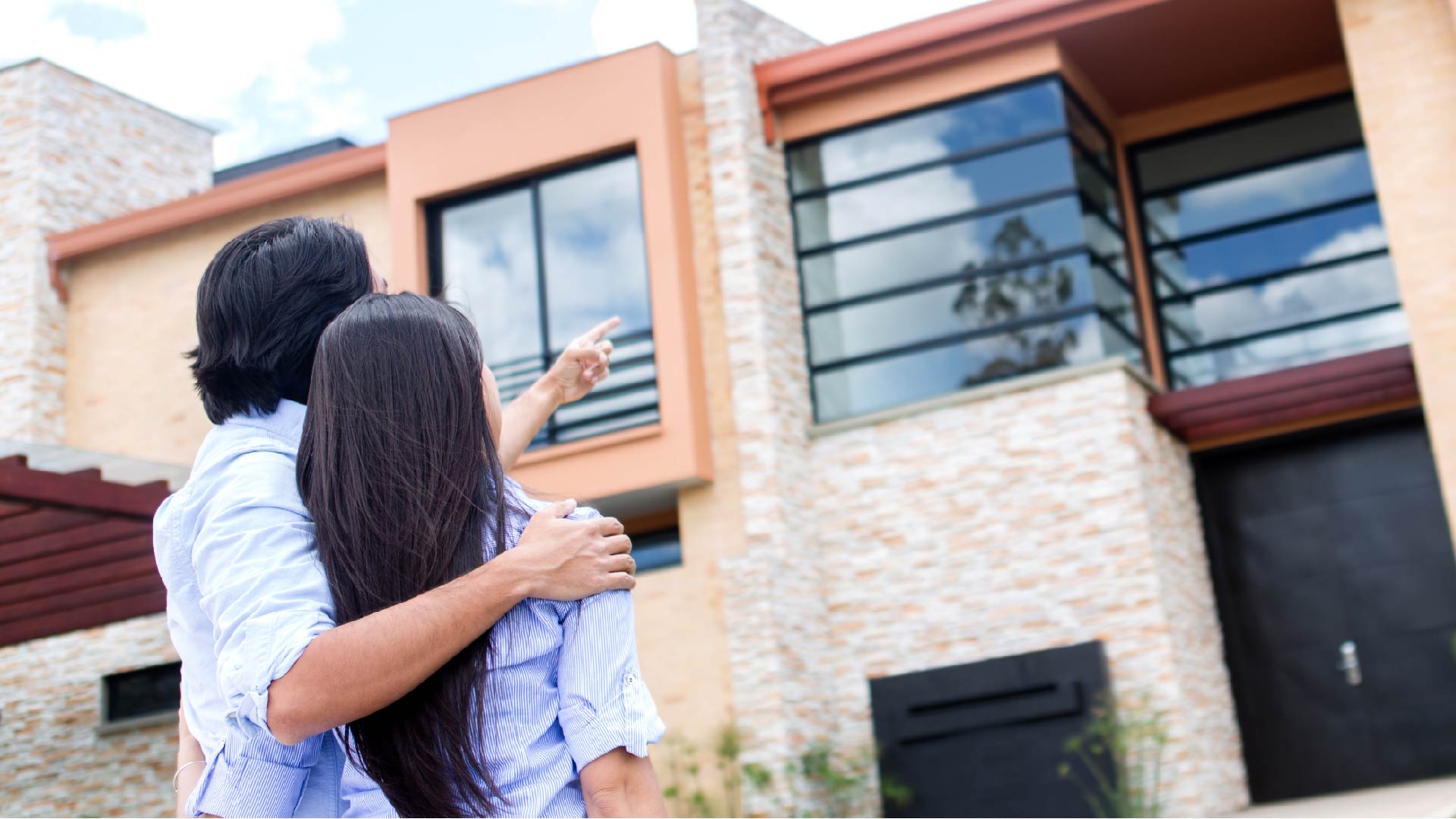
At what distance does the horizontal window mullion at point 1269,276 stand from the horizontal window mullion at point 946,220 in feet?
5.90

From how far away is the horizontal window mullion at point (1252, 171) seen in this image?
1198cm

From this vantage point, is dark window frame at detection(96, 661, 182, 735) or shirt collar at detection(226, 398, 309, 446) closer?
shirt collar at detection(226, 398, 309, 446)

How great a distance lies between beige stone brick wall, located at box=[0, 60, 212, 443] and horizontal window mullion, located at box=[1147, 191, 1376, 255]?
35.3 ft

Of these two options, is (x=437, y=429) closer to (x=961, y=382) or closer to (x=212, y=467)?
(x=212, y=467)

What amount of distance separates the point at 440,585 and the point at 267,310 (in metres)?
0.46

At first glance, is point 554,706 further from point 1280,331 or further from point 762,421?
point 1280,331

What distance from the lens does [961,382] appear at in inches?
449

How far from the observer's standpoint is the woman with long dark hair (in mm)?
1566

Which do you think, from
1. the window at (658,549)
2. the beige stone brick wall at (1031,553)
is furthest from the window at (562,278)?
the beige stone brick wall at (1031,553)

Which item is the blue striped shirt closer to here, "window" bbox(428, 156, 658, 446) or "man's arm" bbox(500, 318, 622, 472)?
"man's arm" bbox(500, 318, 622, 472)

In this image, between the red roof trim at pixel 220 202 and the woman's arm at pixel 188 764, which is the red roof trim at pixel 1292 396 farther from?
the woman's arm at pixel 188 764

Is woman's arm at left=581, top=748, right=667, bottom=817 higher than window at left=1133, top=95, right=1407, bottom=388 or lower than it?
lower

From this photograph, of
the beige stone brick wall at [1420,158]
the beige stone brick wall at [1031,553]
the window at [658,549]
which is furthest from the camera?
the window at [658,549]

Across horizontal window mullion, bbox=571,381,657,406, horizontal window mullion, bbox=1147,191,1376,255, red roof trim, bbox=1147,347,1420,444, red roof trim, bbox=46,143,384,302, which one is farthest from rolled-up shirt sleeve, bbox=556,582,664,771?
red roof trim, bbox=46,143,384,302
